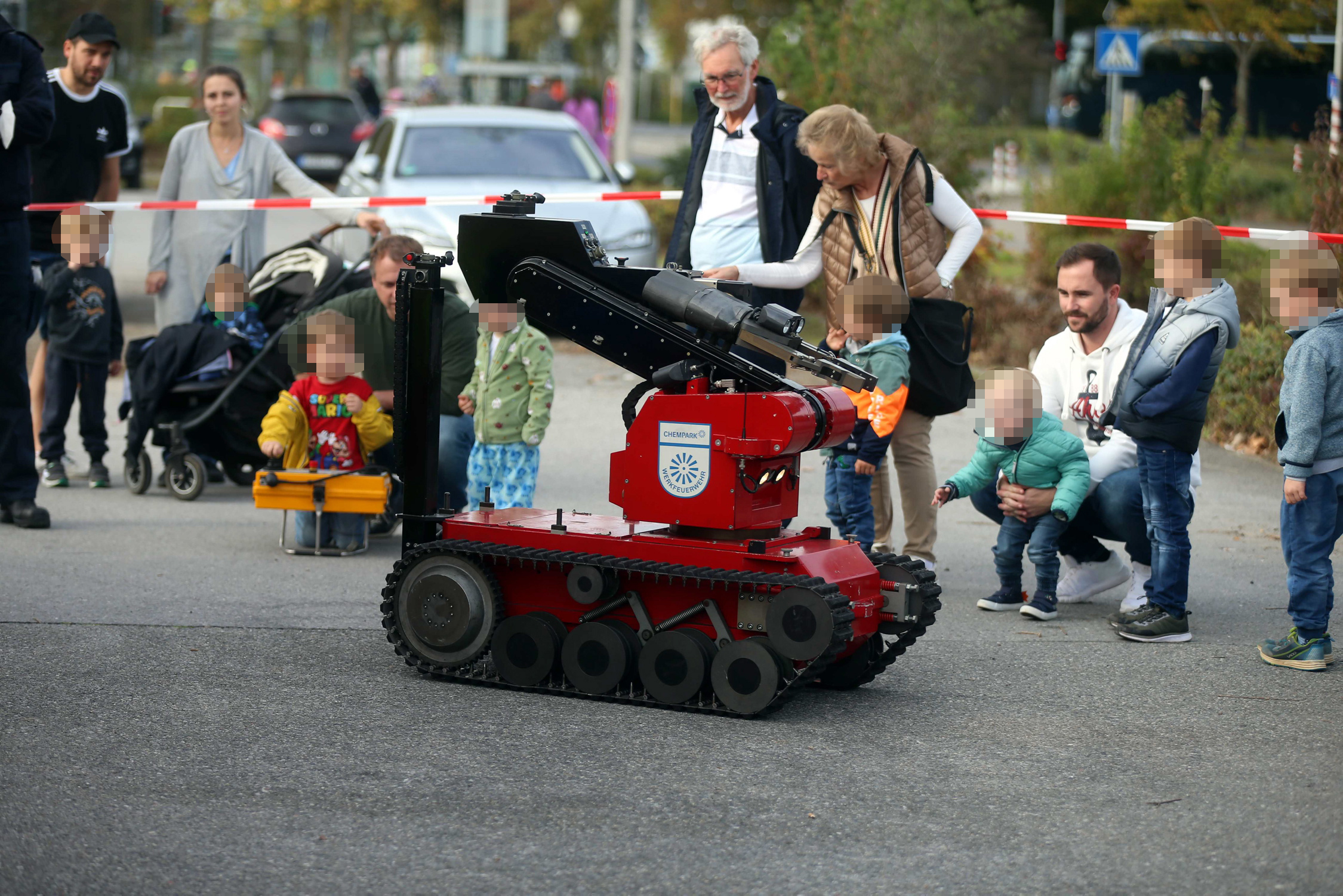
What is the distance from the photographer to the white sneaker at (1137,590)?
6.38m

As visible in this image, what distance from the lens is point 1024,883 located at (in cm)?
363

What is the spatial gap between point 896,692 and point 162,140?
1496 inches

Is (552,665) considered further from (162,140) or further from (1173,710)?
(162,140)

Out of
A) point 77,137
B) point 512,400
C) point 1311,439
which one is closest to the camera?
point 1311,439

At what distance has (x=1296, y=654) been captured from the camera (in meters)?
5.64

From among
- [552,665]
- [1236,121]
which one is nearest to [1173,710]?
[552,665]

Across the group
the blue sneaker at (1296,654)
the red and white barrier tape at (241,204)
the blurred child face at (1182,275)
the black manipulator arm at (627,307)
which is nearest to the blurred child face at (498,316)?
the black manipulator arm at (627,307)

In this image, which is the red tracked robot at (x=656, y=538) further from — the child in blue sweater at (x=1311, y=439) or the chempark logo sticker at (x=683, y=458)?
the child in blue sweater at (x=1311, y=439)

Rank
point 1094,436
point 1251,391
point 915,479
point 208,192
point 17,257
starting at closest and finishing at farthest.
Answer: point 1094,436, point 915,479, point 17,257, point 208,192, point 1251,391

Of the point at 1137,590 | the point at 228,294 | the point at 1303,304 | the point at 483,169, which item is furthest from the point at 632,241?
the point at 1303,304

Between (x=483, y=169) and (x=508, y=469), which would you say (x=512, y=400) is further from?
(x=483, y=169)

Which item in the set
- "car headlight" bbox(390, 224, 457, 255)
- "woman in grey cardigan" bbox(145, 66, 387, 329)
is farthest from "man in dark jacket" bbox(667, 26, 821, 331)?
"car headlight" bbox(390, 224, 457, 255)

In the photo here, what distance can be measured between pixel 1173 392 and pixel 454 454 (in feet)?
11.3

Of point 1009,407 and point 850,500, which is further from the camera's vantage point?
point 850,500
